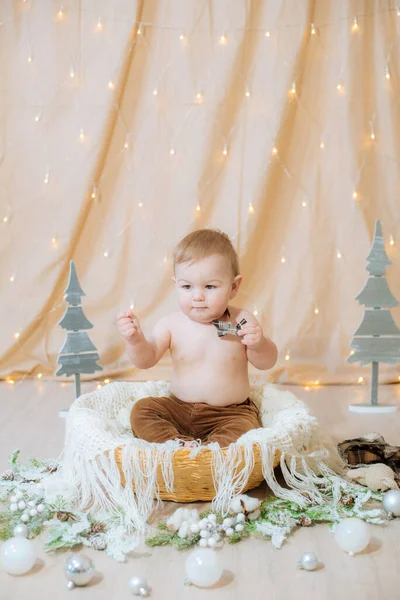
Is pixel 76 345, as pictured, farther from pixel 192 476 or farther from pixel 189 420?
A: pixel 192 476

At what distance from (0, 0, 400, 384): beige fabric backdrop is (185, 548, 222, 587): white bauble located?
4.23 feet

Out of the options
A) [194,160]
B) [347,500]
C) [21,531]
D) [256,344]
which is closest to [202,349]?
[256,344]

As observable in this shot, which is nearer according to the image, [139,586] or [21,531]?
[139,586]

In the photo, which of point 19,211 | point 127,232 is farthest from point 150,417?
point 19,211

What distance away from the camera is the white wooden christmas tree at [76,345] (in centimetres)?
197

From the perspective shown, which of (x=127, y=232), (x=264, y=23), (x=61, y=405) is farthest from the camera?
(x=127, y=232)

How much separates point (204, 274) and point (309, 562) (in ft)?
2.21

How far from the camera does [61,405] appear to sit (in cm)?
205

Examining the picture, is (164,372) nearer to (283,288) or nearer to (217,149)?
(283,288)

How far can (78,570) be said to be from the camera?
3.38 feet

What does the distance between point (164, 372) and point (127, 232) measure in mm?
Result: 512

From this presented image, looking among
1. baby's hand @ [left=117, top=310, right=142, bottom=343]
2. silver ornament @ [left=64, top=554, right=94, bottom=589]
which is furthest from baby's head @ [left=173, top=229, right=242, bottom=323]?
silver ornament @ [left=64, top=554, right=94, bottom=589]

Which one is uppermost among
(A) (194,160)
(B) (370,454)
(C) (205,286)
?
(A) (194,160)

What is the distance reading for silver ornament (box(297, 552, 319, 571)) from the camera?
42.8 inches
